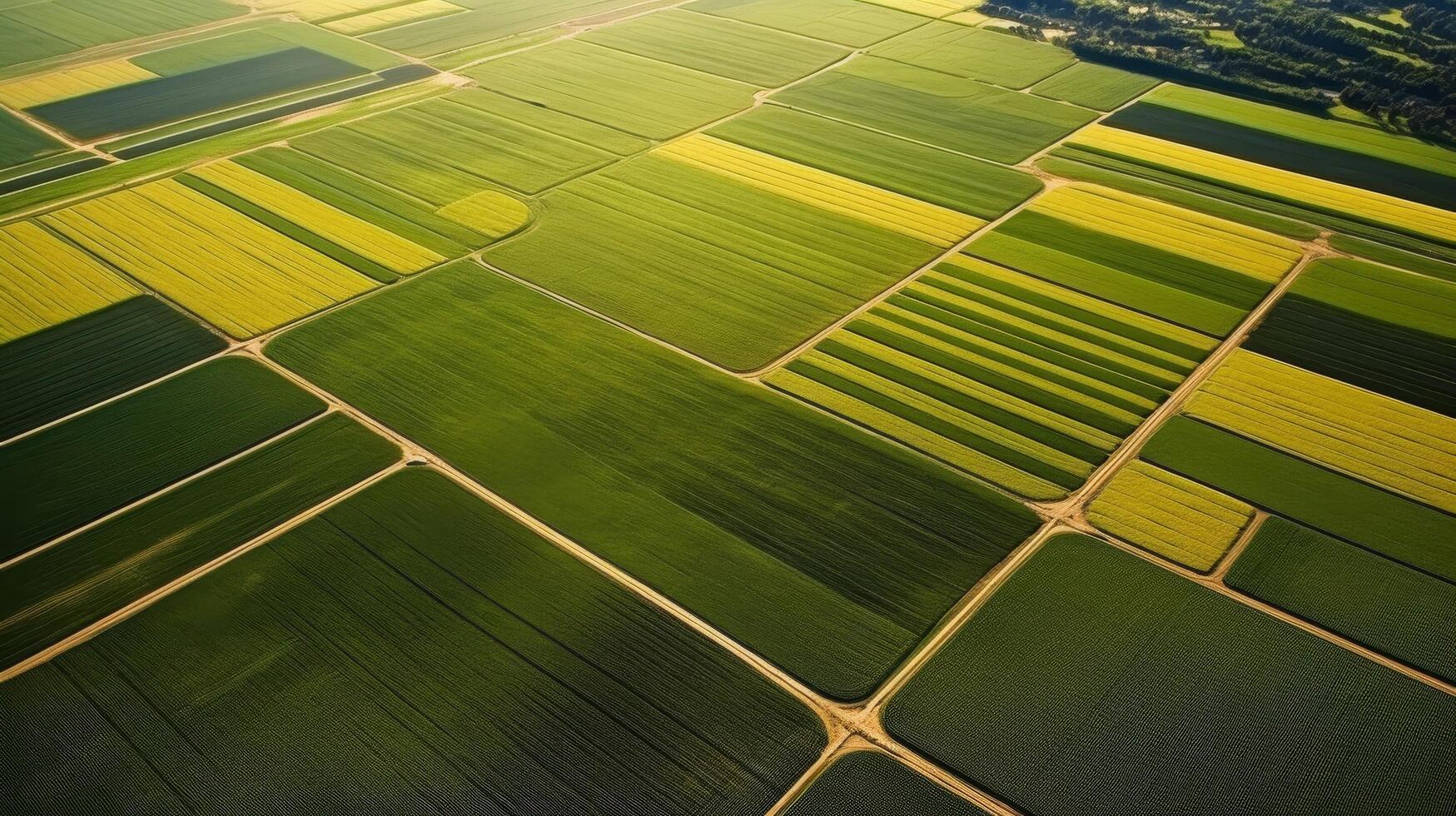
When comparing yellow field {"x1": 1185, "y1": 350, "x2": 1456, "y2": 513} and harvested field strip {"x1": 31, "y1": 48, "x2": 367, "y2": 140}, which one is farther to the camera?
harvested field strip {"x1": 31, "y1": 48, "x2": 367, "y2": 140}

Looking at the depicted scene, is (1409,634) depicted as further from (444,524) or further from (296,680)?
(296,680)

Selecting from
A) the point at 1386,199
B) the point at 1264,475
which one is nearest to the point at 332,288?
the point at 1264,475

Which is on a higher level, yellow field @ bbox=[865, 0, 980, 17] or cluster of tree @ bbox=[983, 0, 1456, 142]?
cluster of tree @ bbox=[983, 0, 1456, 142]

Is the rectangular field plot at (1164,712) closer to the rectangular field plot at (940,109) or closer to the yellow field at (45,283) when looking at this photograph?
the rectangular field plot at (940,109)

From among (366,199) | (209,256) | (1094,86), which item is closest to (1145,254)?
(1094,86)

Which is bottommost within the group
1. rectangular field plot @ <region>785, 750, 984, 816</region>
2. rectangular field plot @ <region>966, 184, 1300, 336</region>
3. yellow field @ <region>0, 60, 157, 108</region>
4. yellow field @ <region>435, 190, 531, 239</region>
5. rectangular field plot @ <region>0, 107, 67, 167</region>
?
rectangular field plot @ <region>0, 107, 67, 167</region>

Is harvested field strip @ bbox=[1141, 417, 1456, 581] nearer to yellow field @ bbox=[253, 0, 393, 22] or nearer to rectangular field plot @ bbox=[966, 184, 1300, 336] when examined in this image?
rectangular field plot @ bbox=[966, 184, 1300, 336]

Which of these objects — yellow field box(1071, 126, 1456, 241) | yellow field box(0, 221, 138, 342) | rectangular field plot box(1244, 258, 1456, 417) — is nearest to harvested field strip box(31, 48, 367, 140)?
yellow field box(0, 221, 138, 342)
